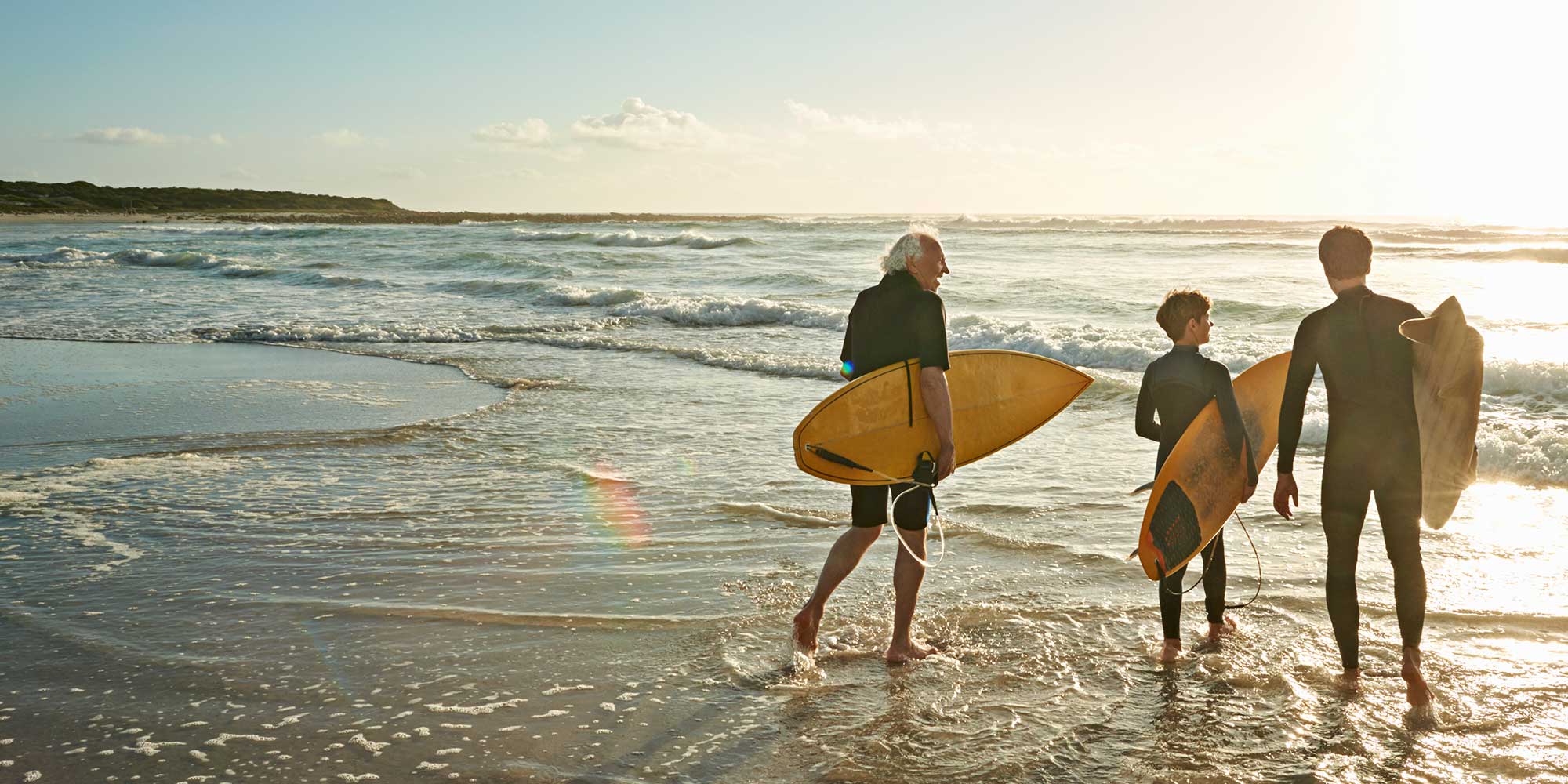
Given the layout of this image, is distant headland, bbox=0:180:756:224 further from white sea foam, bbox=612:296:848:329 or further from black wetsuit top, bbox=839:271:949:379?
black wetsuit top, bbox=839:271:949:379

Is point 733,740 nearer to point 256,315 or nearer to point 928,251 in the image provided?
point 928,251

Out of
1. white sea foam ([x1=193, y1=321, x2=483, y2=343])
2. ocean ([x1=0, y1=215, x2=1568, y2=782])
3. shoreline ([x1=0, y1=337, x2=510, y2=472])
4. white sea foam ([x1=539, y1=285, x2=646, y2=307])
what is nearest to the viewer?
ocean ([x1=0, y1=215, x2=1568, y2=782])

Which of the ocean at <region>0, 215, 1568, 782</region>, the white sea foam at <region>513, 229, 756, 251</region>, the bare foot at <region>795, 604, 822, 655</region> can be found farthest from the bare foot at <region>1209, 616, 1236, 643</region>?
the white sea foam at <region>513, 229, 756, 251</region>

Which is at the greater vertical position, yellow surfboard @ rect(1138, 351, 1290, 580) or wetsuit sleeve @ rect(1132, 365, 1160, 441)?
wetsuit sleeve @ rect(1132, 365, 1160, 441)

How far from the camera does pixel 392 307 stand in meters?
20.2

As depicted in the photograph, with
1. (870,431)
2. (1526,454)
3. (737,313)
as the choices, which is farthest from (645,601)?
(737,313)

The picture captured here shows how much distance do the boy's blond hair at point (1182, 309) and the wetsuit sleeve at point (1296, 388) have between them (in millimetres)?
399

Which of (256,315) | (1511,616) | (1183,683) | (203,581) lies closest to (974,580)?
(1183,683)

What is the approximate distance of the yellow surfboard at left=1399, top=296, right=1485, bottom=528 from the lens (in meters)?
3.71

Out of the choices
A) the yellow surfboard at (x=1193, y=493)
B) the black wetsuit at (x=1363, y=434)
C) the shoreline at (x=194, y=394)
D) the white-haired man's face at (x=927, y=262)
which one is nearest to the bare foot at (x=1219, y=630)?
the yellow surfboard at (x=1193, y=493)

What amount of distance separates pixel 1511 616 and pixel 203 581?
5.75 m

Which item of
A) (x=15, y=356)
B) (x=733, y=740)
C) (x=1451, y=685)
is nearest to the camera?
(x=733, y=740)

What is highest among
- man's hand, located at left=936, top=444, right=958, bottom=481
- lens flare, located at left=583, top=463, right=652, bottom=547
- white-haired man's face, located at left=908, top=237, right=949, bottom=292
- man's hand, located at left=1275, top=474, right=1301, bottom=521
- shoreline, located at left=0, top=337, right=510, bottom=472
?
white-haired man's face, located at left=908, top=237, right=949, bottom=292

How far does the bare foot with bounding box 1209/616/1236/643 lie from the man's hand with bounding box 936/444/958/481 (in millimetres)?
1311
